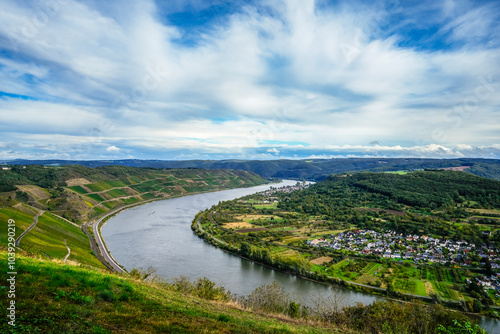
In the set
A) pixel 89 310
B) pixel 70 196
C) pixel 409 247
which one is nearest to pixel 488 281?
pixel 409 247

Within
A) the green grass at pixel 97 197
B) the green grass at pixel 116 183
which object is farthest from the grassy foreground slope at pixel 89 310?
the green grass at pixel 116 183

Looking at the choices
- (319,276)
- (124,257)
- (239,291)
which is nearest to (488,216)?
(319,276)

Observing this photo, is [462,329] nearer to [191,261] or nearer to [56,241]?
[191,261]

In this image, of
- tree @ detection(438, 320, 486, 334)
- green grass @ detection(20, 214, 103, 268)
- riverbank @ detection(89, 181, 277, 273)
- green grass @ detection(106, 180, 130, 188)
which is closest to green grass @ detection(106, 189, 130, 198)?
green grass @ detection(106, 180, 130, 188)

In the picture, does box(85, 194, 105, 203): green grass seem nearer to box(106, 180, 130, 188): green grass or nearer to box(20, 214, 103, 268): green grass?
box(106, 180, 130, 188): green grass

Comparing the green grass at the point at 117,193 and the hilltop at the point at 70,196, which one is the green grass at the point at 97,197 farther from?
the green grass at the point at 117,193

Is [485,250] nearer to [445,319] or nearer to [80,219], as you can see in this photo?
[445,319]
